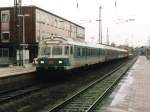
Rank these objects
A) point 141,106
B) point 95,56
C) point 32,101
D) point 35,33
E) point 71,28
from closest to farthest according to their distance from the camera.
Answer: point 141,106 → point 32,101 → point 95,56 → point 35,33 → point 71,28

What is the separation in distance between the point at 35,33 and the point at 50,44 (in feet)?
129

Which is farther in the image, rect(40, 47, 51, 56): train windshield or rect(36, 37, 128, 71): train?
rect(40, 47, 51, 56): train windshield

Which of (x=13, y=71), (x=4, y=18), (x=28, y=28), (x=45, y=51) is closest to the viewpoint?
(x=45, y=51)

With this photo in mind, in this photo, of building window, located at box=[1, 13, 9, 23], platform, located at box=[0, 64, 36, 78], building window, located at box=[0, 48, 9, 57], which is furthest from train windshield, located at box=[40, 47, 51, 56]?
building window, located at box=[1, 13, 9, 23]

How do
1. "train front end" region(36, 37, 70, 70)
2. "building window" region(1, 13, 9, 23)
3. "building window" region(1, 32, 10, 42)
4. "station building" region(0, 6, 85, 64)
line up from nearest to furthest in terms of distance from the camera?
"train front end" region(36, 37, 70, 70) < "station building" region(0, 6, 85, 64) < "building window" region(1, 32, 10, 42) < "building window" region(1, 13, 9, 23)

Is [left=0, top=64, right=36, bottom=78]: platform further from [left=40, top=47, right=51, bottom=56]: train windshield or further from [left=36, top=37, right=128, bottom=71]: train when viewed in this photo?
[left=36, top=37, right=128, bottom=71]: train

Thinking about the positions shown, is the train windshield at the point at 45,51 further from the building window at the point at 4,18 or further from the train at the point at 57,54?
the building window at the point at 4,18

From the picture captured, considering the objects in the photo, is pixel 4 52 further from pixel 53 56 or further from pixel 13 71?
pixel 53 56

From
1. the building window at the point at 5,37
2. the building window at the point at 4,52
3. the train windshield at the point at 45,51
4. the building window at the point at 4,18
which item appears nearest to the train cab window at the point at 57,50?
the train windshield at the point at 45,51

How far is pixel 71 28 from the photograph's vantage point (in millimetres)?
87438

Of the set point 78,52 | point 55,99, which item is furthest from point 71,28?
point 55,99

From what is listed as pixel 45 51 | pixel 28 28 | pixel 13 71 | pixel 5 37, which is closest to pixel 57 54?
pixel 45 51

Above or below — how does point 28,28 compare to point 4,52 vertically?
above

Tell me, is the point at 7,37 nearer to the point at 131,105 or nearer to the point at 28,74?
the point at 28,74
